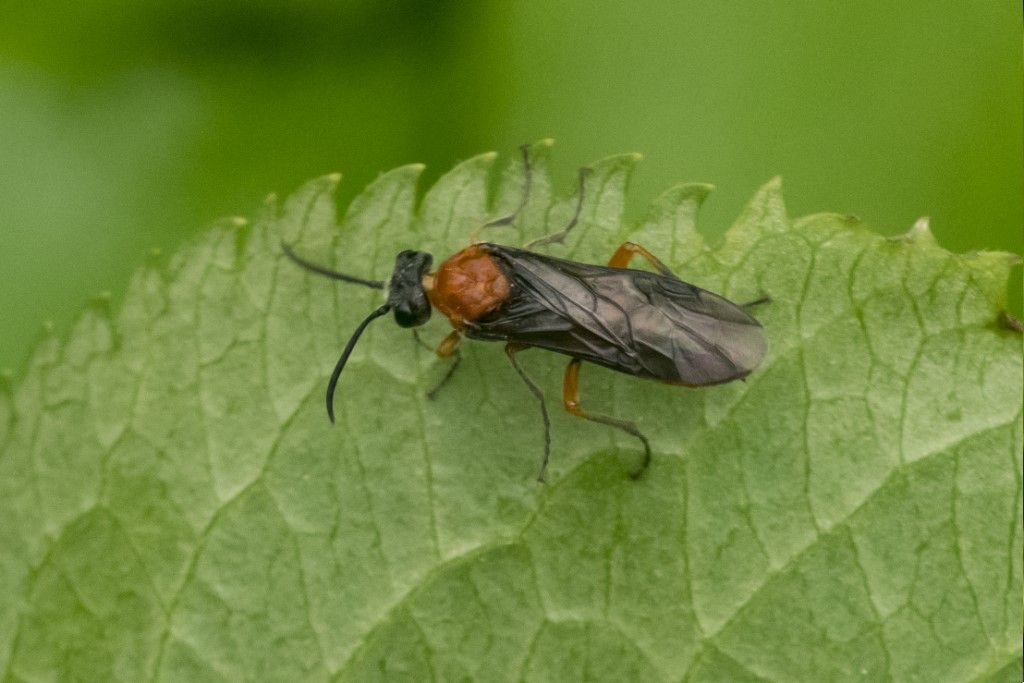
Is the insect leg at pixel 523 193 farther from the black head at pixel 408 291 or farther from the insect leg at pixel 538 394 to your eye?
the insect leg at pixel 538 394

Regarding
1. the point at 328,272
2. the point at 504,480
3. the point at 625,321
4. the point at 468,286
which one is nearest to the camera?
the point at 504,480

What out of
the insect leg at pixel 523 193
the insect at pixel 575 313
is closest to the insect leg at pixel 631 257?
the insect at pixel 575 313

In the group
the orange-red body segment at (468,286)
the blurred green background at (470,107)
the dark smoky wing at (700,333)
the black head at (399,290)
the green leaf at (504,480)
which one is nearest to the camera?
the green leaf at (504,480)

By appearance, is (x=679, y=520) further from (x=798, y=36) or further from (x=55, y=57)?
(x=55, y=57)

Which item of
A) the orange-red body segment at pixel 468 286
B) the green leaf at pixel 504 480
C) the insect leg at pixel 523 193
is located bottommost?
the green leaf at pixel 504 480

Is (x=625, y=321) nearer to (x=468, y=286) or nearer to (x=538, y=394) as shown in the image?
(x=538, y=394)

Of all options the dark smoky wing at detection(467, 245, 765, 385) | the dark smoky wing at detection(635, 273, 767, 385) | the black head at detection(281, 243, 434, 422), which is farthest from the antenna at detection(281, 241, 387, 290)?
the dark smoky wing at detection(635, 273, 767, 385)

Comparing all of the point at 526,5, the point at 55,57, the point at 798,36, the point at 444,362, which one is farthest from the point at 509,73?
the point at 55,57

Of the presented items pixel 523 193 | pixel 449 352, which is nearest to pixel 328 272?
pixel 449 352
